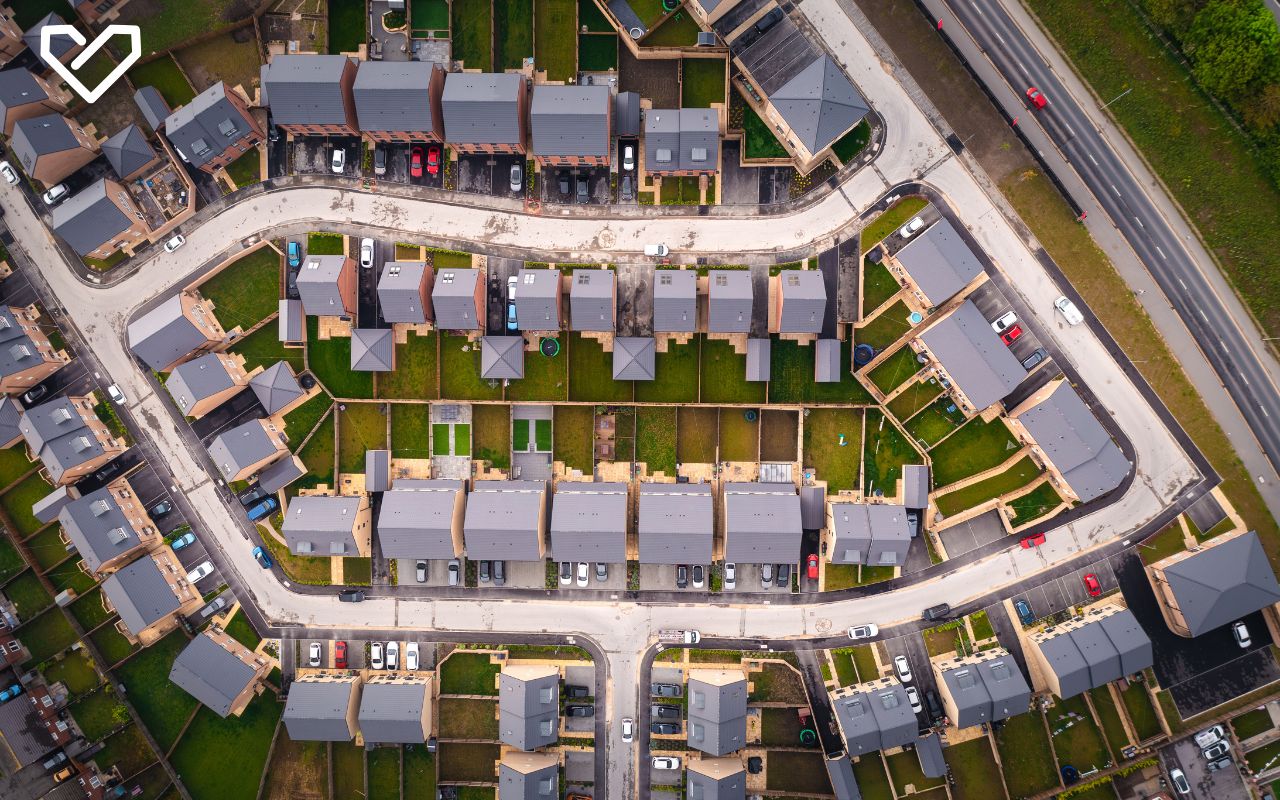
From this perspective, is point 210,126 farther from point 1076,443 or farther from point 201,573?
point 1076,443

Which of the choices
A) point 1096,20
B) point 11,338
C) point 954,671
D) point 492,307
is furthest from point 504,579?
point 1096,20

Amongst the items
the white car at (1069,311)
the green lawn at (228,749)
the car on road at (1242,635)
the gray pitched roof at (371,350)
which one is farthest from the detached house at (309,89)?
the car on road at (1242,635)

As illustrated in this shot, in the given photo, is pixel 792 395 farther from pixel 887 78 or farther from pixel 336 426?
pixel 336 426

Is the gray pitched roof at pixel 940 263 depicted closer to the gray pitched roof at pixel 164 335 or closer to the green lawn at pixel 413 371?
the green lawn at pixel 413 371

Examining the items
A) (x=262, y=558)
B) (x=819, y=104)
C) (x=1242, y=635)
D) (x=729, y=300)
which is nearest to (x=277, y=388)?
(x=262, y=558)

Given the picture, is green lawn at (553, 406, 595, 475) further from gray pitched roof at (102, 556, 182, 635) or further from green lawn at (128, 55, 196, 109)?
green lawn at (128, 55, 196, 109)

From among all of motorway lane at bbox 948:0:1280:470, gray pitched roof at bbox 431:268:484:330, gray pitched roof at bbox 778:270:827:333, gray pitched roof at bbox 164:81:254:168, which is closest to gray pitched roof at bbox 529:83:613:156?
gray pitched roof at bbox 431:268:484:330
